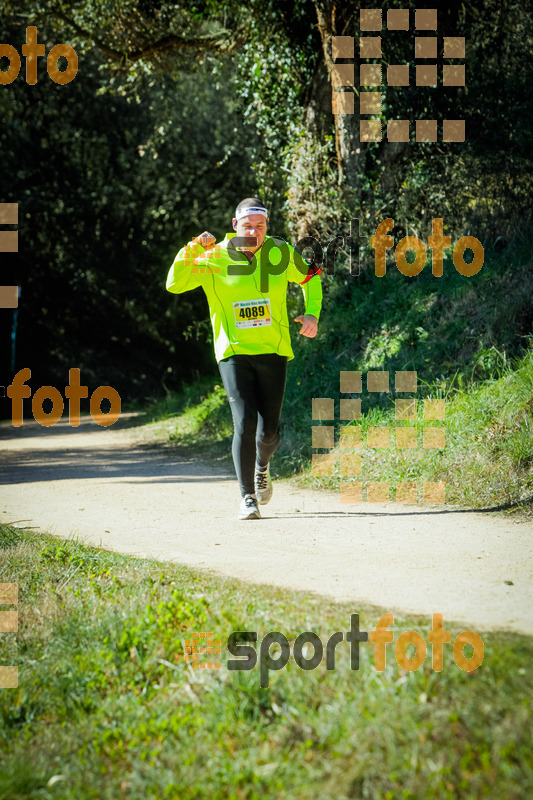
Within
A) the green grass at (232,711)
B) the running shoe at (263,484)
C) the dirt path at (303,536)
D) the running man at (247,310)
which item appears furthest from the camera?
the running shoe at (263,484)

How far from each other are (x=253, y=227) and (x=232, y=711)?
3988mm

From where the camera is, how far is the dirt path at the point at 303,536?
13.4 feet

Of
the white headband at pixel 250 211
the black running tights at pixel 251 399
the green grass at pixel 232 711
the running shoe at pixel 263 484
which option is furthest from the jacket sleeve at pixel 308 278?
the green grass at pixel 232 711

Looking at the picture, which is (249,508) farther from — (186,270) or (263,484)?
(186,270)

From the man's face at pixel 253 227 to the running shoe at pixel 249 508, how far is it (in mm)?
1886

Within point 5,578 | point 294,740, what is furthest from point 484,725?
point 5,578

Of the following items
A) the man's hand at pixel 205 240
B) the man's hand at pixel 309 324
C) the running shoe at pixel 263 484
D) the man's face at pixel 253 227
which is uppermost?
the man's face at pixel 253 227

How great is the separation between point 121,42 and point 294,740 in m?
12.8

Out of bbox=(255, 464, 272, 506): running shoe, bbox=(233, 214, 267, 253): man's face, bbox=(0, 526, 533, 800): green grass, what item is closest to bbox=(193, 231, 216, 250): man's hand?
bbox=(233, 214, 267, 253): man's face

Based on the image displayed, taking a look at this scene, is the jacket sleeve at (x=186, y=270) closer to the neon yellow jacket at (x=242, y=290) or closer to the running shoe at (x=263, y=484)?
the neon yellow jacket at (x=242, y=290)

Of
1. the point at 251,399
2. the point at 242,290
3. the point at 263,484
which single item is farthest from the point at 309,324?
the point at 263,484

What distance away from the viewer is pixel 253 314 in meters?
6.30

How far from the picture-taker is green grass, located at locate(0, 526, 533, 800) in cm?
259

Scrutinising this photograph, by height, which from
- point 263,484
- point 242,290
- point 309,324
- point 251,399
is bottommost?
point 263,484
